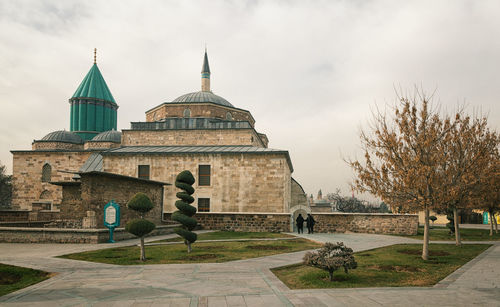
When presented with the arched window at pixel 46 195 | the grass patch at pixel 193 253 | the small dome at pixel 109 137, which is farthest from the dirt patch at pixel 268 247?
the small dome at pixel 109 137

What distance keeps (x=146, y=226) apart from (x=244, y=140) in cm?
2356

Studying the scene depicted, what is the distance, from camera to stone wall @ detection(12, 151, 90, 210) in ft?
135

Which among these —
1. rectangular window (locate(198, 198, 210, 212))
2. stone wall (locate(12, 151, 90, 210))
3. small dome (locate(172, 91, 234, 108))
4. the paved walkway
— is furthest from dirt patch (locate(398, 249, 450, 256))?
stone wall (locate(12, 151, 90, 210))

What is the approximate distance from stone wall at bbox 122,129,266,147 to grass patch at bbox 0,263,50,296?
85.6 ft

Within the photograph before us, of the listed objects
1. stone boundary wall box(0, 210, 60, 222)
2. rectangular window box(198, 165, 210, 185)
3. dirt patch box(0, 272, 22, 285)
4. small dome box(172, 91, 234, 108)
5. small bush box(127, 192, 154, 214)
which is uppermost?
small dome box(172, 91, 234, 108)

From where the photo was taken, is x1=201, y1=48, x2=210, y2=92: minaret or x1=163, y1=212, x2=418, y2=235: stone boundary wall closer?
x1=163, y1=212, x2=418, y2=235: stone boundary wall

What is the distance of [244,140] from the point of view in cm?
3581

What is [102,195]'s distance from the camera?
63.9ft

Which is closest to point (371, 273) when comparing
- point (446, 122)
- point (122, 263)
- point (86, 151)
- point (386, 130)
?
point (386, 130)

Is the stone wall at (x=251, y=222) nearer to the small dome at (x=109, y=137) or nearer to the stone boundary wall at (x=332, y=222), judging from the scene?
the stone boundary wall at (x=332, y=222)

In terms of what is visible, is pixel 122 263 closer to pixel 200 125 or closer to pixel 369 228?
pixel 369 228

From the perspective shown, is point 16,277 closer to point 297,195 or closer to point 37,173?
point 297,195

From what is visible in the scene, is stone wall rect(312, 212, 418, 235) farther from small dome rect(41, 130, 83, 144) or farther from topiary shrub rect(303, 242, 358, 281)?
small dome rect(41, 130, 83, 144)

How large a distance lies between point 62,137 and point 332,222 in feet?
122
